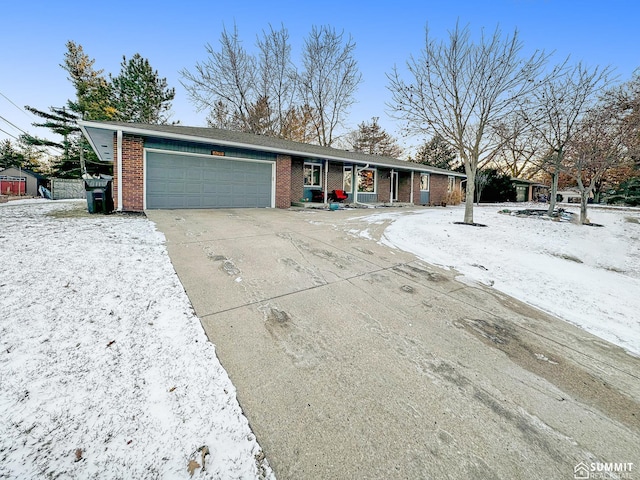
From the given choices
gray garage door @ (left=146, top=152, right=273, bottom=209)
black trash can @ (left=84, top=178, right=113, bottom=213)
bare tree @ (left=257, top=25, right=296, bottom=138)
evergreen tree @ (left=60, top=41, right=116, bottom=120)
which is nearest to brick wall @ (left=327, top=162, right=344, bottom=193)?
gray garage door @ (left=146, top=152, right=273, bottom=209)

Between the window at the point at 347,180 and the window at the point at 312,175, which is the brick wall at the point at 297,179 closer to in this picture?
the window at the point at 312,175

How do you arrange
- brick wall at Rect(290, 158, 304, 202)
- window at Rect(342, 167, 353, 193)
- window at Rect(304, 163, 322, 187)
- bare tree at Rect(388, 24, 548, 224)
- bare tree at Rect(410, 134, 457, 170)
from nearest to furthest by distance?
bare tree at Rect(388, 24, 548, 224) → brick wall at Rect(290, 158, 304, 202) → window at Rect(304, 163, 322, 187) → window at Rect(342, 167, 353, 193) → bare tree at Rect(410, 134, 457, 170)

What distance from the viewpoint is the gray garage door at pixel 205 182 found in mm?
9617

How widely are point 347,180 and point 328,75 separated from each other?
12724mm

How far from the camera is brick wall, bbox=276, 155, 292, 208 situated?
12.3 metres

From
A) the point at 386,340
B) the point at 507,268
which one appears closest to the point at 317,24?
the point at 507,268

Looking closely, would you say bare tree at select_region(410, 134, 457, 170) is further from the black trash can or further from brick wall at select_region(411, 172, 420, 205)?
the black trash can

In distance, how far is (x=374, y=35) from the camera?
1405 cm

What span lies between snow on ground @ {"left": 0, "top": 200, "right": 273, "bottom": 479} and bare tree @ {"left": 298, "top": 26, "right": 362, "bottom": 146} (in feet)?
79.2

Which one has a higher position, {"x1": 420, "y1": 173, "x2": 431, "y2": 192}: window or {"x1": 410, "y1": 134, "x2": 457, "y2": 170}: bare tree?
{"x1": 410, "y1": 134, "x2": 457, "y2": 170}: bare tree

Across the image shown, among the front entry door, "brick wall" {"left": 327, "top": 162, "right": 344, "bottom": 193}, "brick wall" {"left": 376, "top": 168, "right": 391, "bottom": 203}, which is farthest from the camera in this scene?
the front entry door

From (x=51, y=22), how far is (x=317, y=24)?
1667 cm

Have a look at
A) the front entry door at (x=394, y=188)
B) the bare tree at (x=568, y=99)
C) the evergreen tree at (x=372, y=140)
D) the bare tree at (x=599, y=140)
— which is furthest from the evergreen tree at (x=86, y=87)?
the bare tree at (x=599, y=140)

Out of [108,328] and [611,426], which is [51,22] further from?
[611,426]
